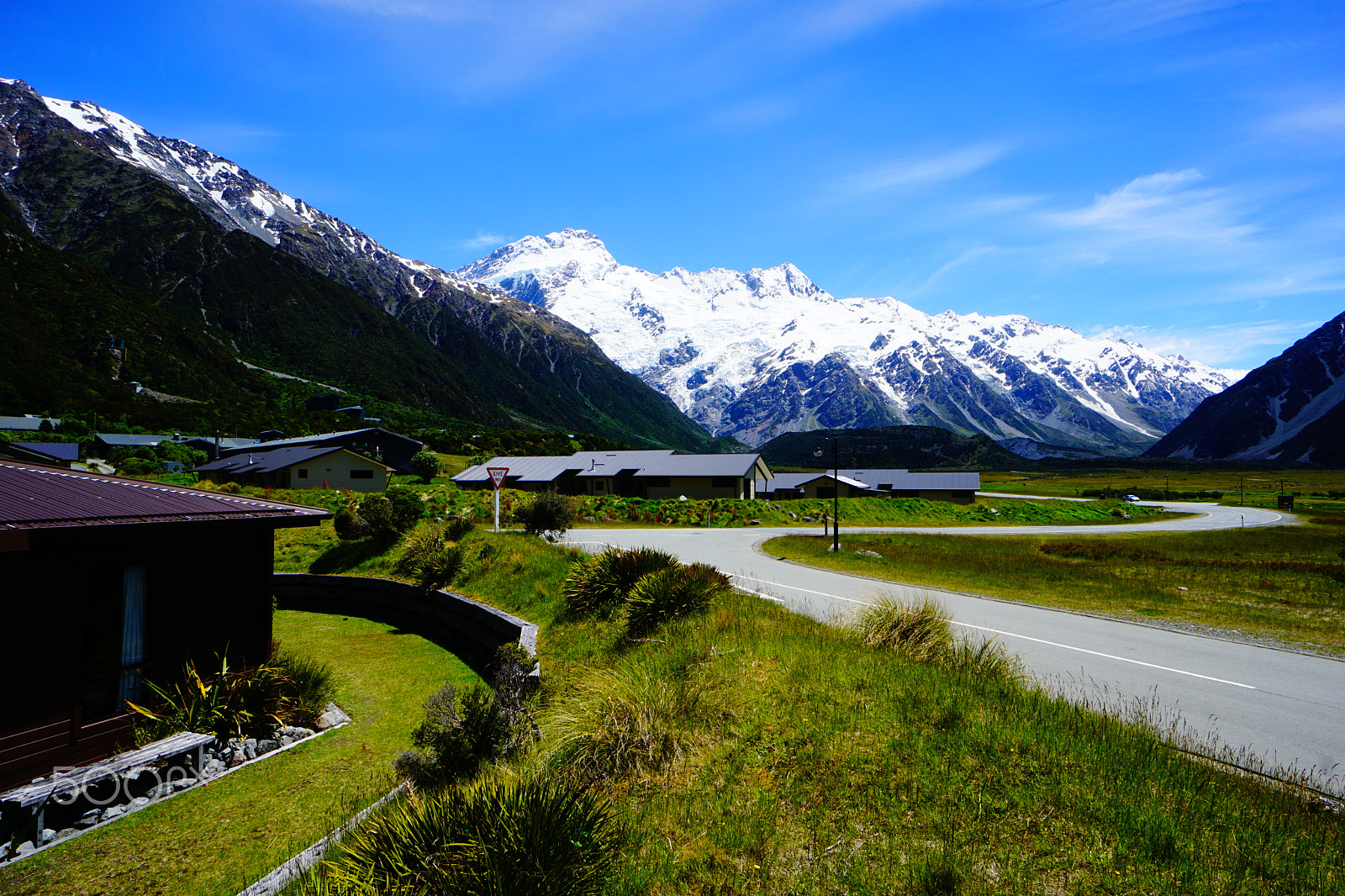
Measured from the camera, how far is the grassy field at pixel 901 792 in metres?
4.83

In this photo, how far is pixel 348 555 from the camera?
24641 millimetres

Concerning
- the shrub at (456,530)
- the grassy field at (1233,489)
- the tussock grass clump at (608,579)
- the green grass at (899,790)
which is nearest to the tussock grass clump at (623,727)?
the green grass at (899,790)


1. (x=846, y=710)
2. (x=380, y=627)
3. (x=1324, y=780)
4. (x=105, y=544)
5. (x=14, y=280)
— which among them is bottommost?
(x=380, y=627)

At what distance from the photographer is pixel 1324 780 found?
717 cm

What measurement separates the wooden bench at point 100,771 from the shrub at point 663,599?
6938mm

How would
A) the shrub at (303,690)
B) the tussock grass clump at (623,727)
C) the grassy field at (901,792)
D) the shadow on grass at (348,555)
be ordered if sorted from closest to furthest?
the grassy field at (901,792) → the tussock grass clump at (623,727) → the shrub at (303,690) → the shadow on grass at (348,555)

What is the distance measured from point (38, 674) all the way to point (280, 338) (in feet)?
713

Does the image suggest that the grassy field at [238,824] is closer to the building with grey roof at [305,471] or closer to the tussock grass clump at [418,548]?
the tussock grass clump at [418,548]

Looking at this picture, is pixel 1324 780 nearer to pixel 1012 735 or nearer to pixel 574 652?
pixel 1012 735

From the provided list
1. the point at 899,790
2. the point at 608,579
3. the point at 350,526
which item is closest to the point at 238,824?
the point at 899,790

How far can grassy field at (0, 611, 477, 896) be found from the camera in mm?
6801

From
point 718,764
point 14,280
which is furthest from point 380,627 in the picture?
point 14,280

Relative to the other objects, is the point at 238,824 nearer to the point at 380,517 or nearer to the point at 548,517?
the point at 380,517

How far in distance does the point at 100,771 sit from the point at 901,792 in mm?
9638
